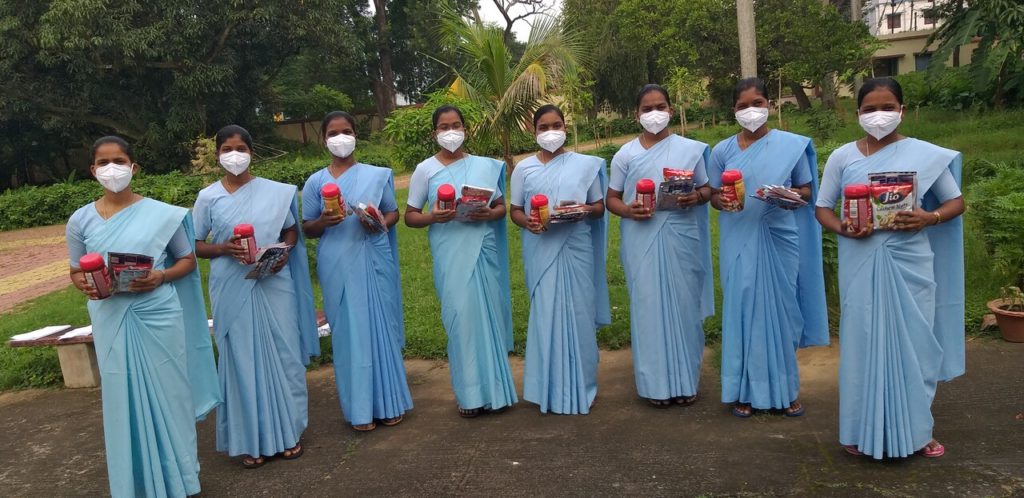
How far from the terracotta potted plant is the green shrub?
222mm

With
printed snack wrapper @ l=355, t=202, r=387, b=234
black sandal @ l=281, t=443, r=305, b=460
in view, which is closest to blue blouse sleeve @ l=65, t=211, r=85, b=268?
printed snack wrapper @ l=355, t=202, r=387, b=234

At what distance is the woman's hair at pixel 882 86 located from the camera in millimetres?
3578

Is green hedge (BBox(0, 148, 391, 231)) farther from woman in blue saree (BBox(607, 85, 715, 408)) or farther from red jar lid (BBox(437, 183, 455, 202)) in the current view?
woman in blue saree (BBox(607, 85, 715, 408))

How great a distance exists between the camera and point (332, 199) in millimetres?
4188

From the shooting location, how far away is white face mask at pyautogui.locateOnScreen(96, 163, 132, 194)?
366cm

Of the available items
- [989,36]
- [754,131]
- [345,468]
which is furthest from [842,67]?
[345,468]

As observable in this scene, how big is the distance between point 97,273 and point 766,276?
3.52 metres

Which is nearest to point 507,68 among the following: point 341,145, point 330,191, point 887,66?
point 341,145

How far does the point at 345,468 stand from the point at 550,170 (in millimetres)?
2139

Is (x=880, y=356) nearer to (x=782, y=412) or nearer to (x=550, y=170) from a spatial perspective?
(x=782, y=412)

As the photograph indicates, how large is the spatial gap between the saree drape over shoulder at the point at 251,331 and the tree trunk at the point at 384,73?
104ft

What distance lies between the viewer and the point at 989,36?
37.8ft

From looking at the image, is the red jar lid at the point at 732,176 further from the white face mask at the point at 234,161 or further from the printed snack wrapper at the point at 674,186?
the white face mask at the point at 234,161

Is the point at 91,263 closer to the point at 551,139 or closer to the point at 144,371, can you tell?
the point at 144,371
